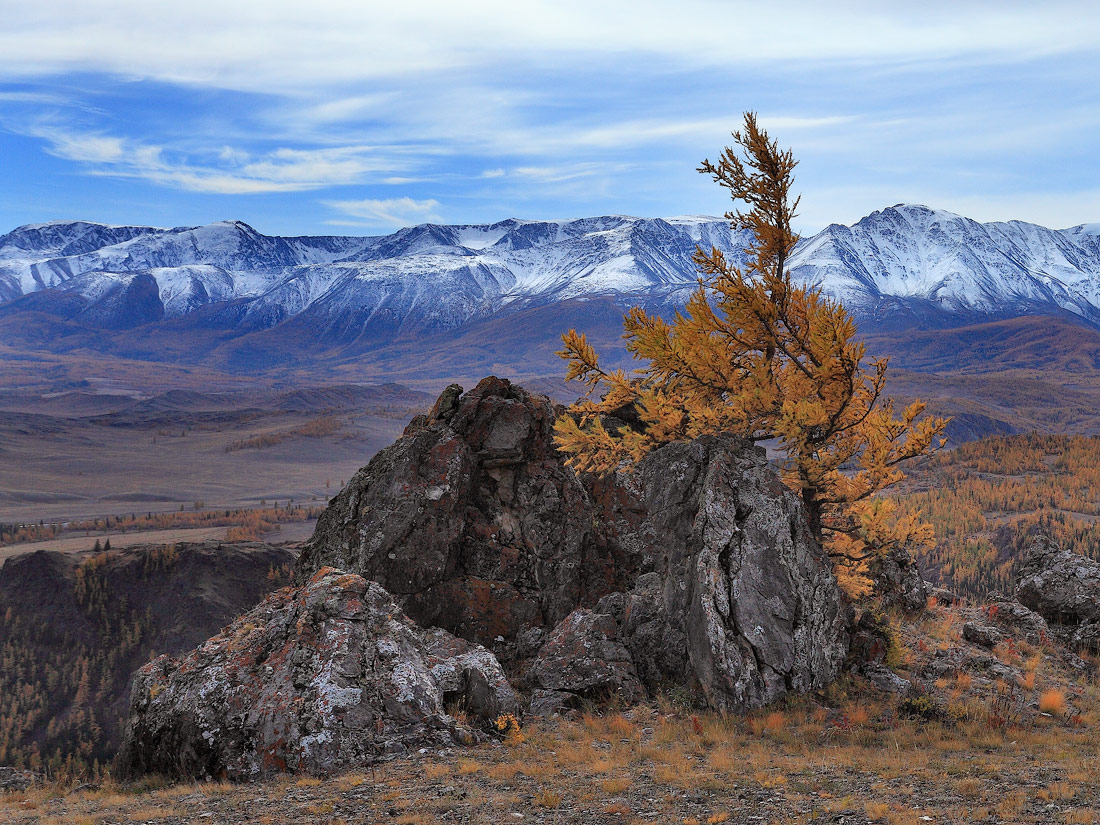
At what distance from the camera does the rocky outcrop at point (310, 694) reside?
A: 1331 cm

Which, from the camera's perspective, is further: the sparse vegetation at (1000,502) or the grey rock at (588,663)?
the sparse vegetation at (1000,502)

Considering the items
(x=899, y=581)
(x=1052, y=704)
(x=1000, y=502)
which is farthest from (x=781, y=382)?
(x=1000, y=502)

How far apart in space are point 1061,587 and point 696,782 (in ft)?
61.0

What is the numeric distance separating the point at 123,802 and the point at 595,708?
837 centimetres

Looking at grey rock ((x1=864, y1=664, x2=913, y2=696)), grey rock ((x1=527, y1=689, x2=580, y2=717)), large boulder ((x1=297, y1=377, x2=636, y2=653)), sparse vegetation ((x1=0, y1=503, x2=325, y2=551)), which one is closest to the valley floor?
grey rock ((x1=527, y1=689, x2=580, y2=717))

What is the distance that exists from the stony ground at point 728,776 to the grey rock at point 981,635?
4.02 m

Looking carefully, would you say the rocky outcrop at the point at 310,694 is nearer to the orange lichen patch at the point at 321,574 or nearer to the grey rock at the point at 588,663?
the orange lichen patch at the point at 321,574

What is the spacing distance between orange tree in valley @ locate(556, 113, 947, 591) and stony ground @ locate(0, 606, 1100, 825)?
3.64 metres

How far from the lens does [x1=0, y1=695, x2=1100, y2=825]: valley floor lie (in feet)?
33.6

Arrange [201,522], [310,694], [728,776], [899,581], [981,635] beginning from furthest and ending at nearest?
1. [201,522]
2. [899,581]
3. [981,635]
4. [310,694]
5. [728,776]

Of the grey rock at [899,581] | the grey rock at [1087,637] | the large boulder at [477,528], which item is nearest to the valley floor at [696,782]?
the large boulder at [477,528]

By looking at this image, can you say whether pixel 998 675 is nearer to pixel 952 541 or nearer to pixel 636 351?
pixel 636 351

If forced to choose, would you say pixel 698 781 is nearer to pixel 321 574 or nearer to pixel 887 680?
pixel 887 680

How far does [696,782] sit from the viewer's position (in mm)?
11633
